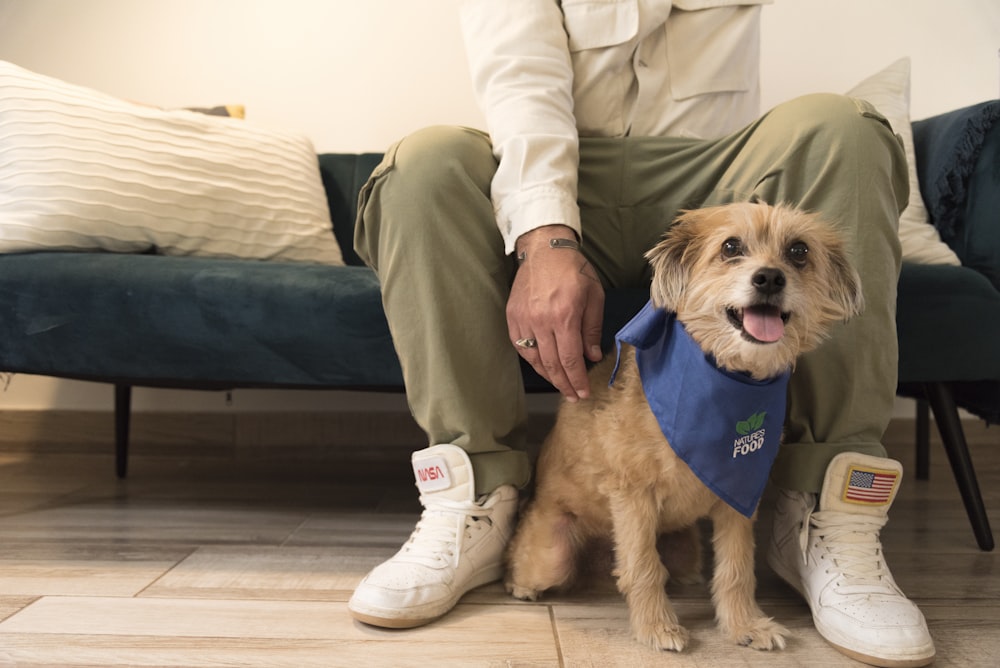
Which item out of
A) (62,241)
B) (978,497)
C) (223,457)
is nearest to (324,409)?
(223,457)

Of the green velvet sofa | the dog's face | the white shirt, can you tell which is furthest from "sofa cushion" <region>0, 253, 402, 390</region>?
the dog's face

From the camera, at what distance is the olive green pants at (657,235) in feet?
3.57

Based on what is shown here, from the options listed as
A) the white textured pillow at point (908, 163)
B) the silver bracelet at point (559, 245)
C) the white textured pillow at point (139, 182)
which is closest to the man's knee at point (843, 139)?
the silver bracelet at point (559, 245)

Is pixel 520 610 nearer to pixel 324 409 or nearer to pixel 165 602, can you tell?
pixel 165 602

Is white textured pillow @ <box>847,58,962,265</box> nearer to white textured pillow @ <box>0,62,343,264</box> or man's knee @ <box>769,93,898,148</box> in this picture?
man's knee @ <box>769,93,898,148</box>

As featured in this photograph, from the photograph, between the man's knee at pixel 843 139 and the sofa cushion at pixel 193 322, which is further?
the sofa cushion at pixel 193 322

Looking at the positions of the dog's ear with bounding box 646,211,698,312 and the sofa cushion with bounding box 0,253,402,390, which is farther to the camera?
the sofa cushion with bounding box 0,253,402,390

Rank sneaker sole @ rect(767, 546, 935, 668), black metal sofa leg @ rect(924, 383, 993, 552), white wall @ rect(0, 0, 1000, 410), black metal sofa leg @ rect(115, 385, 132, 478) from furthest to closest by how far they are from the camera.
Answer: white wall @ rect(0, 0, 1000, 410)
black metal sofa leg @ rect(115, 385, 132, 478)
black metal sofa leg @ rect(924, 383, 993, 552)
sneaker sole @ rect(767, 546, 935, 668)

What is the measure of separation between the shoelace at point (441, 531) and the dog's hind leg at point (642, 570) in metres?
0.23

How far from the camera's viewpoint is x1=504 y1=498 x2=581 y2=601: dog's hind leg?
116 cm

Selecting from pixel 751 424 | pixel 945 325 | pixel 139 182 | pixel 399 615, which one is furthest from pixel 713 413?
pixel 139 182

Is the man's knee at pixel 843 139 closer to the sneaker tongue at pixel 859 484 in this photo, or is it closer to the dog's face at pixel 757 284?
the dog's face at pixel 757 284

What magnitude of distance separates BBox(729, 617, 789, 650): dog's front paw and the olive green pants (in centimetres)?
21

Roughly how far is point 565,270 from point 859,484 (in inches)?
20.7
